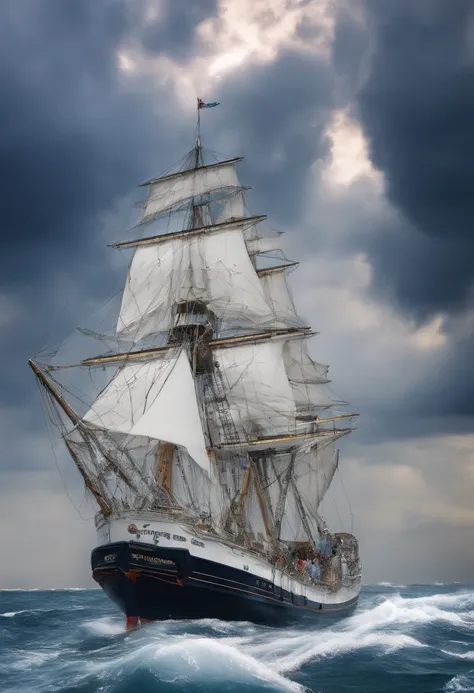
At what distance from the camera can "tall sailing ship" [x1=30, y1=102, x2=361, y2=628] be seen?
42438 millimetres

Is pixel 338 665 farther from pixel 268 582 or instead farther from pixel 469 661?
pixel 268 582

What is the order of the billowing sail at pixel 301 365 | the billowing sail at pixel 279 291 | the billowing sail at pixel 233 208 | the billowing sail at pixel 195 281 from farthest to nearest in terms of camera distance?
1. the billowing sail at pixel 279 291
2. the billowing sail at pixel 301 365
3. the billowing sail at pixel 233 208
4. the billowing sail at pixel 195 281

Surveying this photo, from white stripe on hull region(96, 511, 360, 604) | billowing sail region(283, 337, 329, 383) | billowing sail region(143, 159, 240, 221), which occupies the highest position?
billowing sail region(143, 159, 240, 221)

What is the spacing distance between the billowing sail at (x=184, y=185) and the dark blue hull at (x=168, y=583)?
33789mm

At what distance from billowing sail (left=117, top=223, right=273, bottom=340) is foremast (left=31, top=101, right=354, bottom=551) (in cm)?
9

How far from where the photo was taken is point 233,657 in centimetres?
3075

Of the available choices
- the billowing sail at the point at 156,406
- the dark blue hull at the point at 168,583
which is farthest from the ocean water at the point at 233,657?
the billowing sail at the point at 156,406

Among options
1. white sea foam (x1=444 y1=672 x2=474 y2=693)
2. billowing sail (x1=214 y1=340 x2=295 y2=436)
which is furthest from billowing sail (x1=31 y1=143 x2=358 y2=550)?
white sea foam (x1=444 y1=672 x2=474 y2=693)

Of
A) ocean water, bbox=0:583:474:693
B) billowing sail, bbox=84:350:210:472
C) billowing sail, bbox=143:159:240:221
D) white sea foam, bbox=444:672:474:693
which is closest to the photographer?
ocean water, bbox=0:583:474:693

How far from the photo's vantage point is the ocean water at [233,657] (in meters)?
28.5

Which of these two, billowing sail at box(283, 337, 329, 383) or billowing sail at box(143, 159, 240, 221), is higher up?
billowing sail at box(143, 159, 240, 221)

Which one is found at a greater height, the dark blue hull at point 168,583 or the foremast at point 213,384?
the foremast at point 213,384

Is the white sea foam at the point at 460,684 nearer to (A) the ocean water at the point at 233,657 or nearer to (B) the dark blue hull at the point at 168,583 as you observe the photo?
(A) the ocean water at the point at 233,657

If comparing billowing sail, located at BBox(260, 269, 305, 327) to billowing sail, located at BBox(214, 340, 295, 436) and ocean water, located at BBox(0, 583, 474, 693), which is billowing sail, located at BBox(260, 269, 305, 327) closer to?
billowing sail, located at BBox(214, 340, 295, 436)
